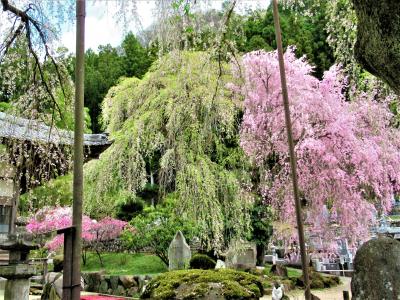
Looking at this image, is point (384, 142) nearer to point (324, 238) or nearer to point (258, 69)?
point (324, 238)

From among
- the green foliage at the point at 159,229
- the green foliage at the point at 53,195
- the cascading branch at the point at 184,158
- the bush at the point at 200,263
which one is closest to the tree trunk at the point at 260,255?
the cascading branch at the point at 184,158

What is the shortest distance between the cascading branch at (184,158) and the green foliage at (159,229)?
2.02 ft

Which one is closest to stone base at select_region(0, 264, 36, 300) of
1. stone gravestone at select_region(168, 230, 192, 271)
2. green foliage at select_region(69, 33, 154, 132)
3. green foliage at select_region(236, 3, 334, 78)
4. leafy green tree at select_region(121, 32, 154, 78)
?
stone gravestone at select_region(168, 230, 192, 271)

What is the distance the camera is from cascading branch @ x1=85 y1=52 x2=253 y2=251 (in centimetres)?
925

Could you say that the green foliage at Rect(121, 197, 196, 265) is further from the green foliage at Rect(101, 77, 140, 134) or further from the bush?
the green foliage at Rect(101, 77, 140, 134)

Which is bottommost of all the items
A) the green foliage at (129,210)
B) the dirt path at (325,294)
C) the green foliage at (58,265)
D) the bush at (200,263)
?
the dirt path at (325,294)

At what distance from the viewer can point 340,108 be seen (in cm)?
980

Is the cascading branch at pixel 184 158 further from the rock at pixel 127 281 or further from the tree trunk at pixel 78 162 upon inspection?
the tree trunk at pixel 78 162

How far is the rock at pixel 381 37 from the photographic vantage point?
222 centimetres

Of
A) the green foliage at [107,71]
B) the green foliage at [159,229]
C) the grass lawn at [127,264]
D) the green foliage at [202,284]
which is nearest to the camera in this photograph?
the green foliage at [202,284]

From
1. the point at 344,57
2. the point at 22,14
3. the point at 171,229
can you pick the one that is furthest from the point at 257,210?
the point at 22,14

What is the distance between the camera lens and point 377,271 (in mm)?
4234

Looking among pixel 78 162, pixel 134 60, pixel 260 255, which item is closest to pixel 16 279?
pixel 78 162

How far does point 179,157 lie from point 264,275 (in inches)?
153
